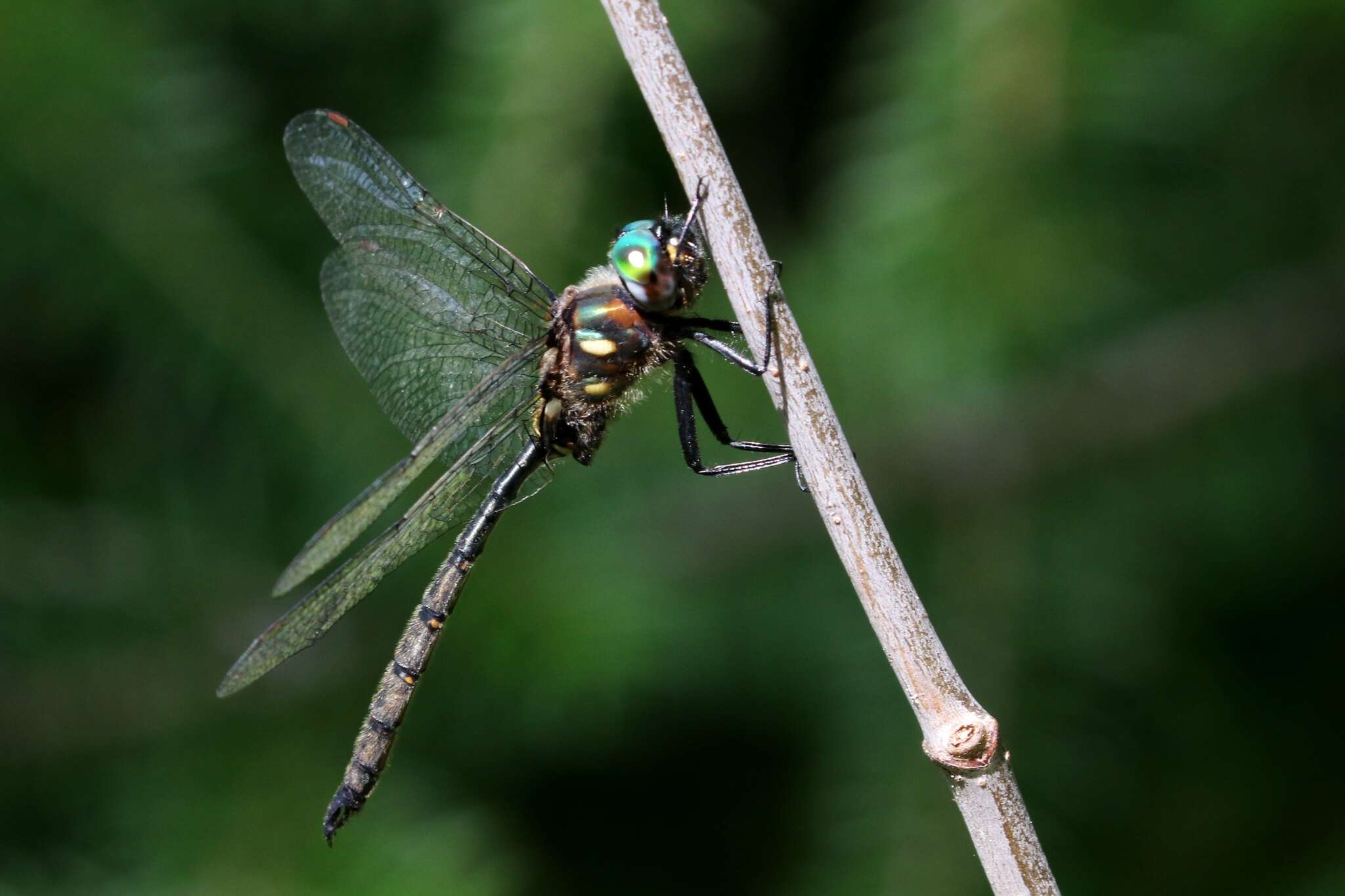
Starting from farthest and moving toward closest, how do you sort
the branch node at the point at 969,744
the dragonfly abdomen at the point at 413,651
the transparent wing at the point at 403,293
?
the transparent wing at the point at 403,293 < the dragonfly abdomen at the point at 413,651 < the branch node at the point at 969,744

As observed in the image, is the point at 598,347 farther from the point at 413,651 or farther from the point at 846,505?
the point at 846,505

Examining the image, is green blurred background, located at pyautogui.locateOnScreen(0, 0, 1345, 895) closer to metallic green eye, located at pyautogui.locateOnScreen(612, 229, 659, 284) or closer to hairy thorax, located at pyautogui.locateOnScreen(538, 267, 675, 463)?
hairy thorax, located at pyautogui.locateOnScreen(538, 267, 675, 463)

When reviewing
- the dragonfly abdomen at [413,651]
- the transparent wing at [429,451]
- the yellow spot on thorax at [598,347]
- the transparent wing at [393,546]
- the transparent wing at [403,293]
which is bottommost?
the dragonfly abdomen at [413,651]

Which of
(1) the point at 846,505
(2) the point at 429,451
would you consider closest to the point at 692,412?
(2) the point at 429,451

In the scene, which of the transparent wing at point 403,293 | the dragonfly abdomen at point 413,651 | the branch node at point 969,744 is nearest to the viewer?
the branch node at point 969,744

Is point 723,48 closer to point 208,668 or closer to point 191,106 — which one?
point 191,106

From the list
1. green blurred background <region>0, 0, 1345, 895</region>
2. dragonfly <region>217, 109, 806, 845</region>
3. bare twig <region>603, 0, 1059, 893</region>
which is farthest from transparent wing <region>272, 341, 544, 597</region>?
bare twig <region>603, 0, 1059, 893</region>

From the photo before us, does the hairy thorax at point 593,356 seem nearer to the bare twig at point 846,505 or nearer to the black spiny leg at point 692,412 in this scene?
the black spiny leg at point 692,412

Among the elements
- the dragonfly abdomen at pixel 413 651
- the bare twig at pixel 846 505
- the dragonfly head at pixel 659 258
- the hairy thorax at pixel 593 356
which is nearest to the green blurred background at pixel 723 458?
the dragonfly abdomen at pixel 413 651
